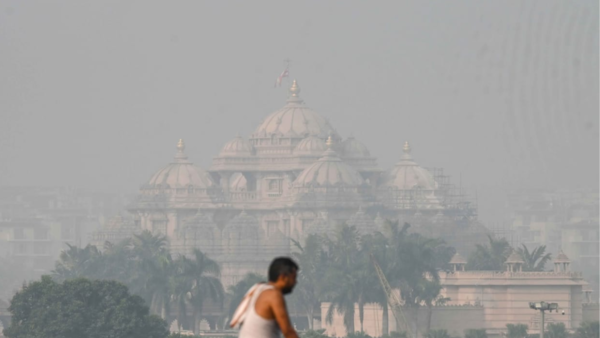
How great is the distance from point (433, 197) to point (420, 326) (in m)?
74.6

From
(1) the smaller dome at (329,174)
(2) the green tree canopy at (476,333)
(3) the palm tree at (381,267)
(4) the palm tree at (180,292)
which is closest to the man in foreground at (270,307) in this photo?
(2) the green tree canopy at (476,333)

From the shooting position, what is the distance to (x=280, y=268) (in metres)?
28.7

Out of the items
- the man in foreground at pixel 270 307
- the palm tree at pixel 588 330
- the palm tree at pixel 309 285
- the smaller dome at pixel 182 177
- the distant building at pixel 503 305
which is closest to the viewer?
the man in foreground at pixel 270 307

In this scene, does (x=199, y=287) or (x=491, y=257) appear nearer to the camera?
(x=199, y=287)

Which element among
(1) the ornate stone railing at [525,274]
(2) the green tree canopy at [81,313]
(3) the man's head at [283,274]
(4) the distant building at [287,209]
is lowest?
(2) the green tree canopy at [81,313]

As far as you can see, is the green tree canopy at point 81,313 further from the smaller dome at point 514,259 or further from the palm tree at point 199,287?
the smaller dome at point 514,259

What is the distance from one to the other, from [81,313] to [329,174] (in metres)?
90.1

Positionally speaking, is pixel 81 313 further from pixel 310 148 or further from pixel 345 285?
pixel 310 148

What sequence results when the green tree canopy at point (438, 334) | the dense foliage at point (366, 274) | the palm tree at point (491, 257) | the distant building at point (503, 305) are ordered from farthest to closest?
the palm tree at point (491, 257)
the dense foliage at point (366, 274)
the distant building at point (503, 305)
the green tree canopy at point (438, 334)

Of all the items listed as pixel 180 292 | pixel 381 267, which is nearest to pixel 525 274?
pixel 381 267

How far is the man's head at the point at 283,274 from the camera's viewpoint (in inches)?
1128

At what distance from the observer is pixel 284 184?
200 metres

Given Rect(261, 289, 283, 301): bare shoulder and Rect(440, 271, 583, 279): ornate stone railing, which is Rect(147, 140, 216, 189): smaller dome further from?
Rect(261, 289, 283, 301): bare shoulder

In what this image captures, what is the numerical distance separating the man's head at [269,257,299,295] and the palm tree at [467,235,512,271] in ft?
371
